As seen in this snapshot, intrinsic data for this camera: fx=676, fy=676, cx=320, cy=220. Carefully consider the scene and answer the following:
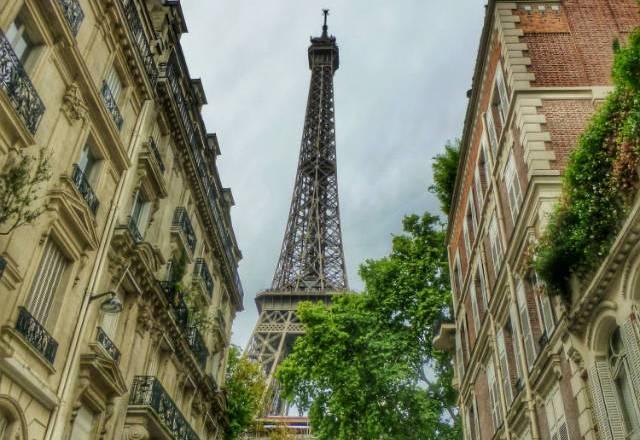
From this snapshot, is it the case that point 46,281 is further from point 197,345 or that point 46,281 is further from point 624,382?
point 624,382

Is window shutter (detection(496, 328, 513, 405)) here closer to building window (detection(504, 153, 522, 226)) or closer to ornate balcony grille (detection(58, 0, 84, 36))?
building window (detection(504, 153, 522, 226))

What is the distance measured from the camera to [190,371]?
24.7m

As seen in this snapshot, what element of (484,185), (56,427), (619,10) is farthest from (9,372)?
(619,10)

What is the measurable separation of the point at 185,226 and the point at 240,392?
1173cm

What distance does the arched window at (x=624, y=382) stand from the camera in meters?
11.4

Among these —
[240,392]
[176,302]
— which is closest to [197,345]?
[176,302]

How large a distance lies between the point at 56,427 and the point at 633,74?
43.4 ft

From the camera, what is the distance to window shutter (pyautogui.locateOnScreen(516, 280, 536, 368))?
55.2ft

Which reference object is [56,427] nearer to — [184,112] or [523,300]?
[523,300]

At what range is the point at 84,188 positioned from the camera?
16.7 meters

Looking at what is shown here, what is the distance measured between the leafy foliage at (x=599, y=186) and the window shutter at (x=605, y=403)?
188 cm

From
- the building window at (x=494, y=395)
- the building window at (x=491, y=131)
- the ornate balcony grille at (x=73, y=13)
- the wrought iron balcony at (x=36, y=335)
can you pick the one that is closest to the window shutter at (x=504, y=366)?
the building window at (x=494, y=395)

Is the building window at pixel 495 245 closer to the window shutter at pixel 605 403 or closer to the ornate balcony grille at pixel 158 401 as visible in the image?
the window shutter at pixel 605 403

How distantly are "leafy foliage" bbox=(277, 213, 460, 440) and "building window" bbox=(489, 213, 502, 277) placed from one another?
11.7 m
